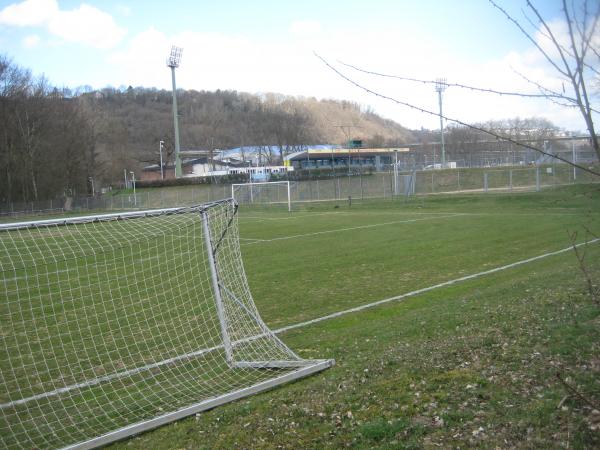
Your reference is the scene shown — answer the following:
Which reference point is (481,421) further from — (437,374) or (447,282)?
(447,282)

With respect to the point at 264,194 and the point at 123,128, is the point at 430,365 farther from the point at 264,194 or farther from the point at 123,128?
the point at 123,128

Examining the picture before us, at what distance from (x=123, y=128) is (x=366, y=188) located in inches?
2999

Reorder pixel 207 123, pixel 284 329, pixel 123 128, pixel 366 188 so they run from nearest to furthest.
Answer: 1. pixel 284 329
2. pixel 366 188
3. pixel 123 128
4. pixel 207 123

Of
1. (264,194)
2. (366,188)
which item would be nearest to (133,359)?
(264,194)

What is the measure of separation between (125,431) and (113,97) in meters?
165

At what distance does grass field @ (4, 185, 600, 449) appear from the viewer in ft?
11.9

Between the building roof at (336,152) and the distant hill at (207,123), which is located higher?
the distant hill at (207,123)

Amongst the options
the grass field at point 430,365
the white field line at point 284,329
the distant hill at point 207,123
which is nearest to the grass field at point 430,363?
the grass field at point 430,365

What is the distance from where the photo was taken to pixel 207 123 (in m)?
145

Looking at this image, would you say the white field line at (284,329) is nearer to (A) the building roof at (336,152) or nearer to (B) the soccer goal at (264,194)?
(B) the soccer goal at (264,194)

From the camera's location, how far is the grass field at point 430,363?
363 cm

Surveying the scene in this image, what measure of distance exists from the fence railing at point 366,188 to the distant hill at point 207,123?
1954 centimetres

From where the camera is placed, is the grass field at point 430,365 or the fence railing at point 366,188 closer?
the grass field at point 430,365

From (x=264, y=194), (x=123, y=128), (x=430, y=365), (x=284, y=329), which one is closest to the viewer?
(x=430, y=365)
